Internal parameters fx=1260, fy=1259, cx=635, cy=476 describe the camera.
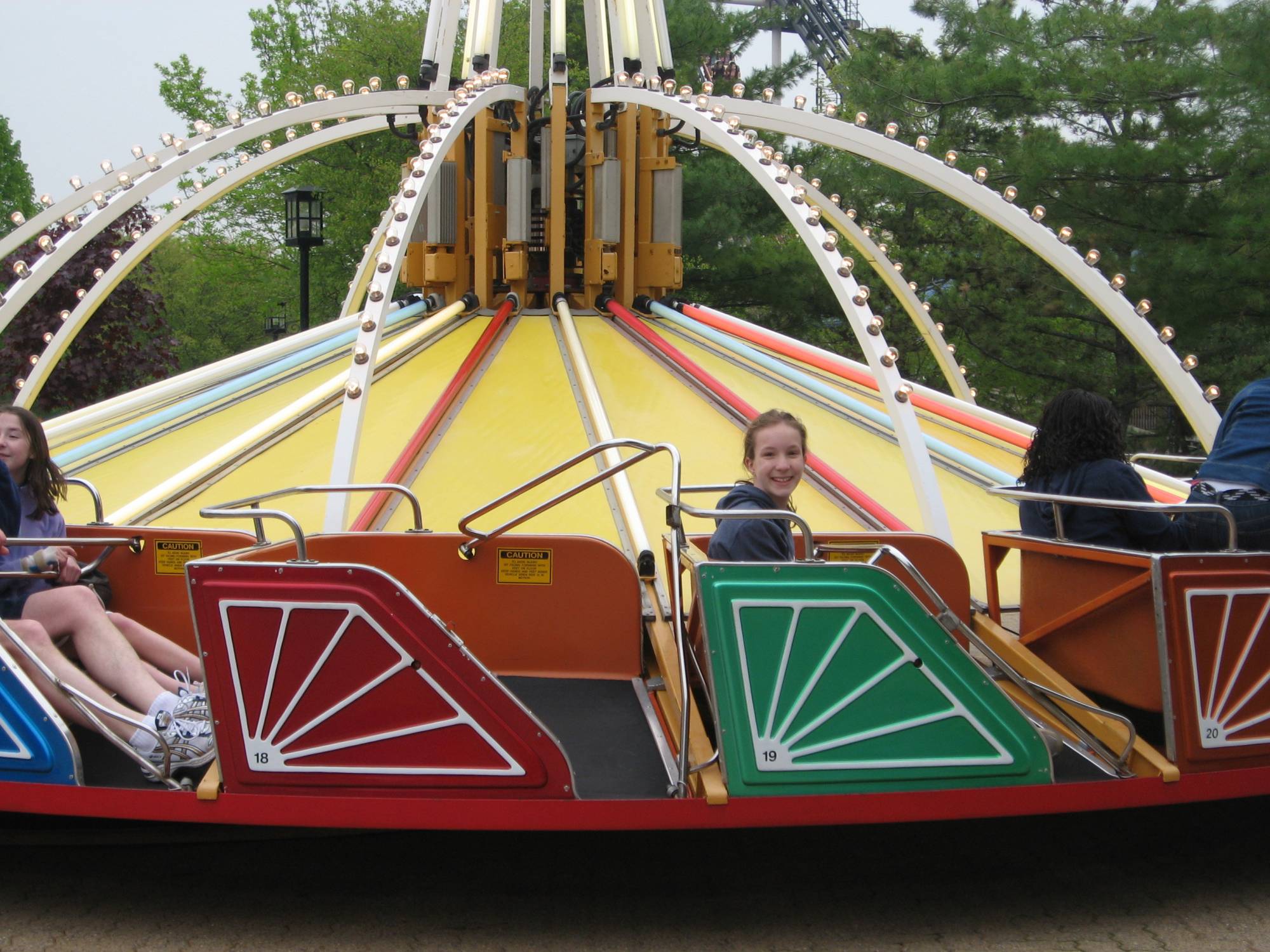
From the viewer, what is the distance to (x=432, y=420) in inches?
295

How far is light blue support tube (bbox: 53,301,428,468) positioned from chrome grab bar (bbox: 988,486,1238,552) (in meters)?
5.47

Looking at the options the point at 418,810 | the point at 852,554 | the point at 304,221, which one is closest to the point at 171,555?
the point at 418,810

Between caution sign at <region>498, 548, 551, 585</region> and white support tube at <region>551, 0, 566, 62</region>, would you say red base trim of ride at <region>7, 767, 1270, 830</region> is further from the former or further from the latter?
white support tube at <region>551, 0, 566, 62</region>

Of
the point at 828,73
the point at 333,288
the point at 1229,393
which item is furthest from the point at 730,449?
the point at 333,288

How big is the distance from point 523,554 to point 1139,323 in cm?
368

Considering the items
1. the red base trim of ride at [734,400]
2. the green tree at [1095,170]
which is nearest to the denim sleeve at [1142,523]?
the red base trim of ride at [734,400]

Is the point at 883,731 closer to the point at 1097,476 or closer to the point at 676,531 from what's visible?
the point at 676,531

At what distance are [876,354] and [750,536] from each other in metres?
2.05

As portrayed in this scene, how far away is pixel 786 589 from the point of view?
338cm

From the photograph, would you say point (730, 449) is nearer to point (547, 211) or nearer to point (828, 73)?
point (547, 211)

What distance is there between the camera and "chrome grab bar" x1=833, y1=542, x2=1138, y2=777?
356cm

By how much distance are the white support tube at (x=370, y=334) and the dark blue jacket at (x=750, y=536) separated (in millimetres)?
1729

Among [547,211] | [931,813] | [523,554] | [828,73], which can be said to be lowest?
[931,813]

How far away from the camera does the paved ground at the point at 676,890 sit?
11.0 ft
